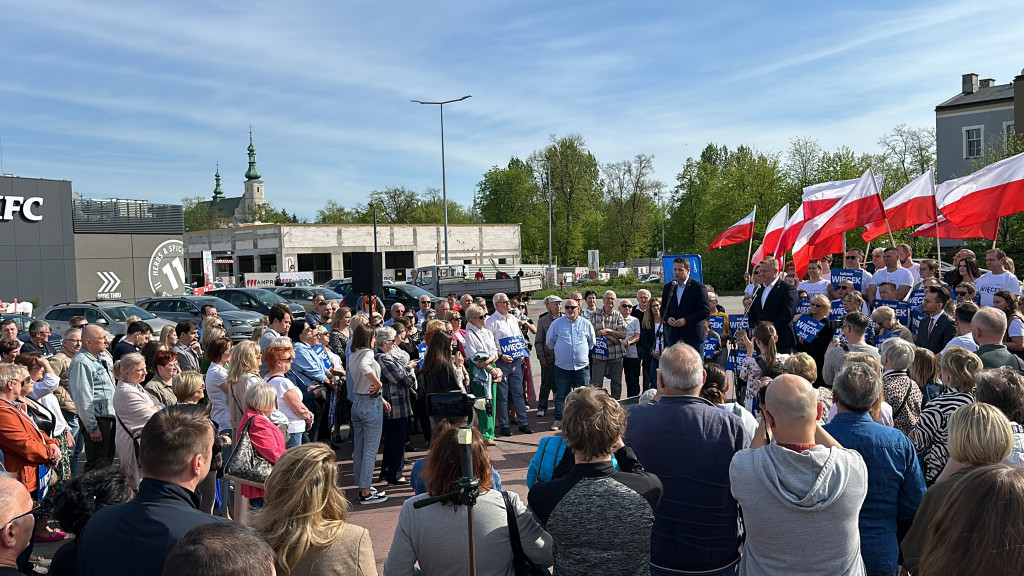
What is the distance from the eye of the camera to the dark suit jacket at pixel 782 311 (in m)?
8.86

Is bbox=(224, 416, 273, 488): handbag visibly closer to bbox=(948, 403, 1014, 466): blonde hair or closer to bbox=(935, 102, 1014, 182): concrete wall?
bbox=(948, 403, 1014, 466): blonde hair

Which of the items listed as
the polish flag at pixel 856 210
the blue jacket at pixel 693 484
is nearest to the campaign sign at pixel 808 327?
the polish flag at pixel 856 210

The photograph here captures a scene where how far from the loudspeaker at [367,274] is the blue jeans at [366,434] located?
4775 mm

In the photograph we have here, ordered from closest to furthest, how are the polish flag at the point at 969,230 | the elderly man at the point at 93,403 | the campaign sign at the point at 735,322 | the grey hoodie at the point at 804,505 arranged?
1. the grey hoodie at the point at 804,505
2. the elderly man at the point at 93,403
3. the campaign sign at the point at 735,322
4. the polish flag at the point at 969,230

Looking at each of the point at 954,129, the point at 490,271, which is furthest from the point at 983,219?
the point at 954,129

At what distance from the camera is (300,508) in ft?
9.41

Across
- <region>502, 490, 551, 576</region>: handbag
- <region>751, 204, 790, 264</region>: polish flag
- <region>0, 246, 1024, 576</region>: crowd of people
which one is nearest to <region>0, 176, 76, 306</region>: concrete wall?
<region>751, 204, 790, 264</region>: polish flag

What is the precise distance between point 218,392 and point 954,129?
49873mm

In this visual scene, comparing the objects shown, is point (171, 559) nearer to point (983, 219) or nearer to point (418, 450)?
point (418, 450)

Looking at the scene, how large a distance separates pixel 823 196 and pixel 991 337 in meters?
9.23

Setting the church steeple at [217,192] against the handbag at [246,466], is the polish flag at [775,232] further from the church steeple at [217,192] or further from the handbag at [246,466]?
the church steeple at [217,192]

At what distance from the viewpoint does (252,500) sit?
17.5ft

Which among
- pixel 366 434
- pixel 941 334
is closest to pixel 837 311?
pixel 941 334

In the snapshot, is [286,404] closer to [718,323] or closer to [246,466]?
[246,466]
